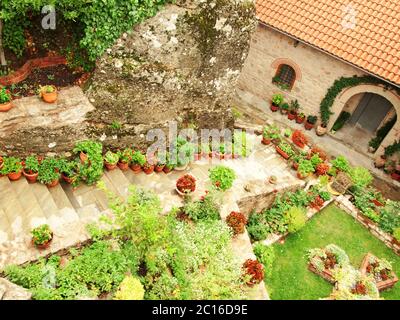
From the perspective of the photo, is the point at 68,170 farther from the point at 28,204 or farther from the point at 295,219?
the point at 295,219

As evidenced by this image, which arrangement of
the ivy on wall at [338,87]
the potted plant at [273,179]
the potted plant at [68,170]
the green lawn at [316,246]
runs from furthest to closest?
the ivy on wall at [338,87]
the potted plant at [273,179]
the green lawn at [316,246]
the potted plant at [68,170]

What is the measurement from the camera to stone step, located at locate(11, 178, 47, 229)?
829 cm

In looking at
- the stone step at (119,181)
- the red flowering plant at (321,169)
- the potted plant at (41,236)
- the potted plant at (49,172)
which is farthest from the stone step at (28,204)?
the red flowering plant at (321,169)

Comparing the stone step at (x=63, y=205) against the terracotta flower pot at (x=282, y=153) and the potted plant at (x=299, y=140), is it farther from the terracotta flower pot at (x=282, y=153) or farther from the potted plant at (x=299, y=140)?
the potted plant at (x=299, y=140)

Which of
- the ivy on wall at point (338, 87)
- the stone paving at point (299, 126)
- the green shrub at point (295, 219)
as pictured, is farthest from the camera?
the stone paving at point (299, 126)

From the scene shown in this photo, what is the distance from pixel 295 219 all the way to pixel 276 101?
6506mm

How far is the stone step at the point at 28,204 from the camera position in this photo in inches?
326

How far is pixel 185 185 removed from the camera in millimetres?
9867

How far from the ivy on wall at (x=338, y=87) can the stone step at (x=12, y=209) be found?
1176cm

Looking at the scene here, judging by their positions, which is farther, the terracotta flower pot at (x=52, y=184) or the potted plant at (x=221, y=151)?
the potted plant at (x=221, y=151)

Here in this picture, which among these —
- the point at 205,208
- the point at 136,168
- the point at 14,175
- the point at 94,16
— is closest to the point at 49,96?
the point at 14,175

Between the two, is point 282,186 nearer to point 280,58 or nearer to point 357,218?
point 357,218

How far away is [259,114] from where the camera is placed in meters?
16.2

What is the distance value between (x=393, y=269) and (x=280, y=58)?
8819 millimetres
